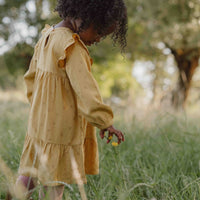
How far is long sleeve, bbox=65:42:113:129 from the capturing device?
4.73 feet

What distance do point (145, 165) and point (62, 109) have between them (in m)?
1.21

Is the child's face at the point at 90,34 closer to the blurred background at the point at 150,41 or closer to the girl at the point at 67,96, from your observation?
the girl at the point at 67,96

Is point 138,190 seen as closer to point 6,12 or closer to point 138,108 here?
point 138,108

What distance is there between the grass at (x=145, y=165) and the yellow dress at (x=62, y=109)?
0.73ft

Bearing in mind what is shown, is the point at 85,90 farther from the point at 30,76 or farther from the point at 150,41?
the point at 150,41

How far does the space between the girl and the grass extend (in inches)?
9.1

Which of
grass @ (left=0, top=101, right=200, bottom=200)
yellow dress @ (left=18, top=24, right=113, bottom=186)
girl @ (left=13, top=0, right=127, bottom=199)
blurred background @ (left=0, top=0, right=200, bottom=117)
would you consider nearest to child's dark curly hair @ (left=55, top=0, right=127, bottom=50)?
girl @ (left=13, top=0, right=127, bottom=199)

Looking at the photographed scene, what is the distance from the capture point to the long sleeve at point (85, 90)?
1.44 m

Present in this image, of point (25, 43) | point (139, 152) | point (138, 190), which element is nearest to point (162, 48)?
point (25, 43)

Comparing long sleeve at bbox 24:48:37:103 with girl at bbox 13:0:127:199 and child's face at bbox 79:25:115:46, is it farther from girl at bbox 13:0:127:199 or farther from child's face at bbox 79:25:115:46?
child's face at bbox 79:25:115:46

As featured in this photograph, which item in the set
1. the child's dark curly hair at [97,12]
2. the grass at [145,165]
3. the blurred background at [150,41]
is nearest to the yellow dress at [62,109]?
the child's dark curly hair at [97,12]

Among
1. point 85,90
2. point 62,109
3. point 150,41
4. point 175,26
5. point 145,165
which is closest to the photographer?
point 85,90

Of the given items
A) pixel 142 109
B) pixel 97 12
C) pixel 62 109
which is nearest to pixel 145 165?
pixel 62 109

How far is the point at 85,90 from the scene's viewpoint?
145 cm
